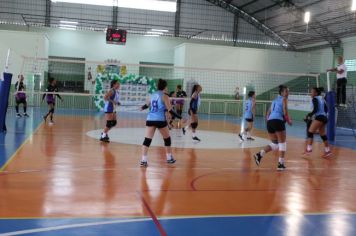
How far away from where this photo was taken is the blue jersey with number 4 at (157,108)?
27.0 ft

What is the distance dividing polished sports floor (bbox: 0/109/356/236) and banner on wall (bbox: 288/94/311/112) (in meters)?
14.0

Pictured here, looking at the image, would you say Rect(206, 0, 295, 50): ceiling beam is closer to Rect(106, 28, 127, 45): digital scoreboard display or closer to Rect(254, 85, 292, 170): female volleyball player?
Rect(106, 28, 127, 45): digital scoreboard display

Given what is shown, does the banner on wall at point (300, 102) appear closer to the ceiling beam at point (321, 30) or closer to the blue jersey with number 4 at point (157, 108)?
the ceiling beam at point (321, 30)

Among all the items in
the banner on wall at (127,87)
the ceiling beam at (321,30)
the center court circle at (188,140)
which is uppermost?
the ceiling beam at (321,30)

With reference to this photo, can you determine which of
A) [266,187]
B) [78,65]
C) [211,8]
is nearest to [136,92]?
[78,65]

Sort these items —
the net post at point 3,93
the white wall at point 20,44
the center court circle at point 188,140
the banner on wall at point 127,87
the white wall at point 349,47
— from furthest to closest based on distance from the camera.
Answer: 1. the banner on wall at point 127,87
2. the white wall at point 349,47
3. the white wall at point 20,44
4. the net post at point 3,93
5. the center court circle at point 188,140

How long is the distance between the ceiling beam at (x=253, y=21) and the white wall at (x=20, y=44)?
13.4 meters

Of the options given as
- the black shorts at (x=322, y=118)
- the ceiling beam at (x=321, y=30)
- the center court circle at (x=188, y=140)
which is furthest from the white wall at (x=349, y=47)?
the black shorts at (x=322, y=118)

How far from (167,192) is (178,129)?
1063cm

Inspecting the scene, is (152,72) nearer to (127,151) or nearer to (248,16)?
(248,16)

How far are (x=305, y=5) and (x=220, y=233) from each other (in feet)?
81.5

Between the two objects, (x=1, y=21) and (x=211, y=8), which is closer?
(x=1, y=21)

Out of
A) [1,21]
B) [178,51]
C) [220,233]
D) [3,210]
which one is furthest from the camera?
[178,51]

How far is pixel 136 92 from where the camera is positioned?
27.4 metres
